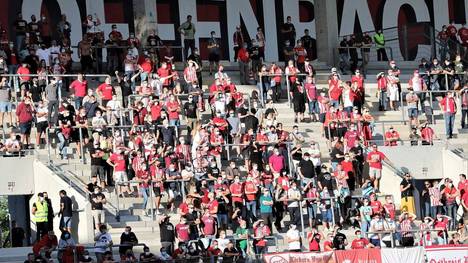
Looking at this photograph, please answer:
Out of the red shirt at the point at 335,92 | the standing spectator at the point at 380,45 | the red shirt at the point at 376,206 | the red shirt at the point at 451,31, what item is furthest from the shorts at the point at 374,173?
the red shirt at the point at 451,31

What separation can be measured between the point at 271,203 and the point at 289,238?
5.45 ft

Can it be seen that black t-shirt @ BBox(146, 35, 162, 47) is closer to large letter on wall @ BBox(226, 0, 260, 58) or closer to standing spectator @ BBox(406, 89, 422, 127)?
large letter on wall @ BBox(226, 0, 260, 58)

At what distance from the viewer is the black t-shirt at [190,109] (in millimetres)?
42531

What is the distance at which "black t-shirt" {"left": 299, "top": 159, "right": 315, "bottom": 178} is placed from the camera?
40.3 meters

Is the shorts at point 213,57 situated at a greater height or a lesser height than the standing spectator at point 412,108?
greater

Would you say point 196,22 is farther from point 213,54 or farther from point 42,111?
point 42,111

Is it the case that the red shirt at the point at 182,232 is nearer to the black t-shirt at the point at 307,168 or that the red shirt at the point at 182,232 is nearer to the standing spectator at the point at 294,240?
the standing spectator at the point at 294,240

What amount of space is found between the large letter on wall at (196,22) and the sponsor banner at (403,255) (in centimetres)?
1712

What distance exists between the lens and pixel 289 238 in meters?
37.3

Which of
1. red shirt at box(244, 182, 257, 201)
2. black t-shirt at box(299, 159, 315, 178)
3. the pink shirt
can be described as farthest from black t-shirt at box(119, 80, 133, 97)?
red shirt at box(244, 182, 257, 201)

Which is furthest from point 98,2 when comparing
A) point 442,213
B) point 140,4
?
point 442,213

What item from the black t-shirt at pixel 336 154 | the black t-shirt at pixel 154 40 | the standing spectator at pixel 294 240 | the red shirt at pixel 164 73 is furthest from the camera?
the black t-shirt at pixel 154 40

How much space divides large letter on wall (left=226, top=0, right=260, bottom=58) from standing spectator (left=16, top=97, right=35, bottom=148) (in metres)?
13.7

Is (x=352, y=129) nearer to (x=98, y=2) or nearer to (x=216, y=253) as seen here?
(x=216, y=253)
